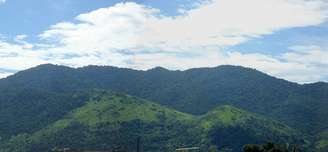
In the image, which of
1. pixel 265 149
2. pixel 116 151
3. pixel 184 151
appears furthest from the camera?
pixel 116 151

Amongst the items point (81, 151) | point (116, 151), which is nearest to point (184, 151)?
point (116, 151)

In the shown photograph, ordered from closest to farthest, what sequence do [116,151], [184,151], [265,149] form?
1. [265,149]
2. [184,151]
3. [116,151]

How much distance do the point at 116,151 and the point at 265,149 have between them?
219 feet

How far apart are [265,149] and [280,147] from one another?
3706 mm

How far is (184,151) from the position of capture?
445ft

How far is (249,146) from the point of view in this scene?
307ft

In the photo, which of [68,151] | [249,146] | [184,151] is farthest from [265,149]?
[68,151]

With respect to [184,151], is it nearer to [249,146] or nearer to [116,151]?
[116,151]

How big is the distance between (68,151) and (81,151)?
5.28 meters

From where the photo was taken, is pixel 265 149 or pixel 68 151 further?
pixel 68 151

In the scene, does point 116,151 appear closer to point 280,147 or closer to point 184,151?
point 184,151

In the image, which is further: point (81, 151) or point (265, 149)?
point (81, 151)

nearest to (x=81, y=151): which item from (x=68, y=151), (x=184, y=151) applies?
(x=68, y=151)

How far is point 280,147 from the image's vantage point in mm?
95500
